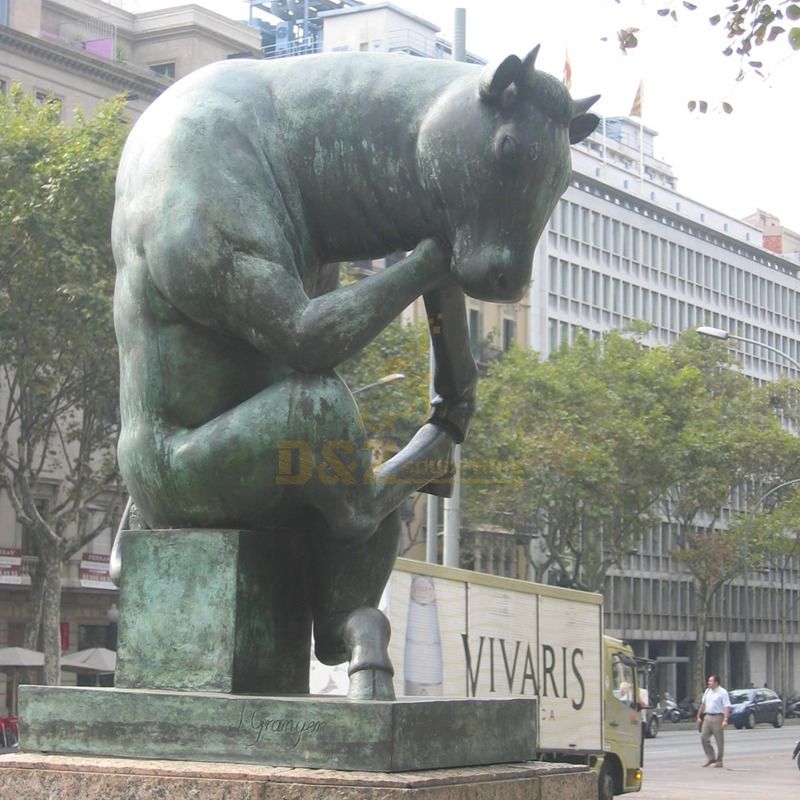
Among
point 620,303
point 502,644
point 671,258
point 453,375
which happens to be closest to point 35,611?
point 502,644

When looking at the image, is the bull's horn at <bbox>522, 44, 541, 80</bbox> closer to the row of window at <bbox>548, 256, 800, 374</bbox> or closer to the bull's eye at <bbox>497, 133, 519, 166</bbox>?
the bull's eye at <bbox>497, 133, 519, 166</bbox>

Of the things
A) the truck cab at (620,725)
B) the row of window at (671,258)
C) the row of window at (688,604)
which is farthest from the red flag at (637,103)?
the truck cab at (620,725)

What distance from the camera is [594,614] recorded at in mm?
22422

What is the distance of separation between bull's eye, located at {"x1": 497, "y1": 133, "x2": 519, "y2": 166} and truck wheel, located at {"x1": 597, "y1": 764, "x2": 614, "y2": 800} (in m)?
18.2

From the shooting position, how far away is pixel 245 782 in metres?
3.75

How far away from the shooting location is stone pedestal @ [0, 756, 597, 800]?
3.69 metres

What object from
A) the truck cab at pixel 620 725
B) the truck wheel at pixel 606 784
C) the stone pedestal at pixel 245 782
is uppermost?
the stone pedestal at pixel 245 782

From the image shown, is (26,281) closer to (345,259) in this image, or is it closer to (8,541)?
(8,541)

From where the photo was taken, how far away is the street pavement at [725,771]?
2225 centimetres

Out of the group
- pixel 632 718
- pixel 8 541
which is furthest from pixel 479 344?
pixel 632 718

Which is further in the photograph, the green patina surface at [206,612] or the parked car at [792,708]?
the parked car at [792,708]

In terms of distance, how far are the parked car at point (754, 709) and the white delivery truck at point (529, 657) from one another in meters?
32.6

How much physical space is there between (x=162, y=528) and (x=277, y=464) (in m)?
0.41

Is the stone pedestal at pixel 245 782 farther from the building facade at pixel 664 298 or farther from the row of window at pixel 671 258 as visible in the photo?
the row of window at pixel 671 258
